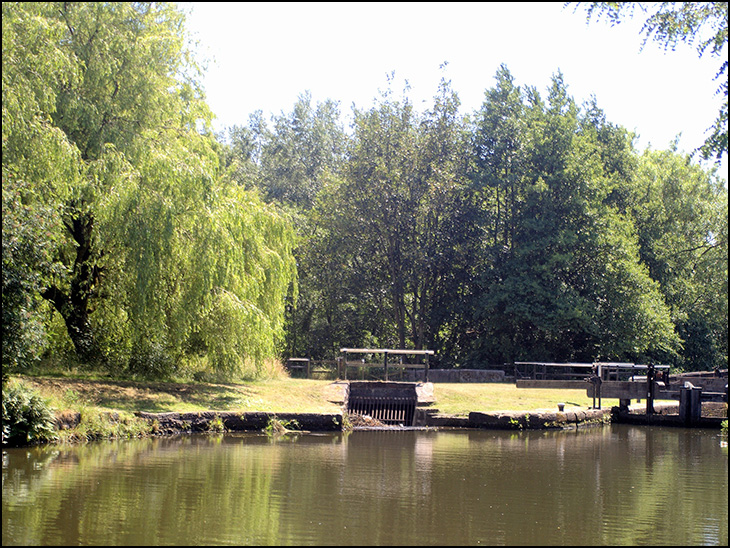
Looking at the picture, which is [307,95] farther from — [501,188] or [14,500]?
[14,500]

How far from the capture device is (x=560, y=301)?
1375 inches

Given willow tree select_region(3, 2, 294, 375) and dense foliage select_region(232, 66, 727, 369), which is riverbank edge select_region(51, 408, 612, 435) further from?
dense foliage select_region(232, 66, 727, 369)

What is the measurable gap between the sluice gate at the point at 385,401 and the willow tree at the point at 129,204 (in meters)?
3.76

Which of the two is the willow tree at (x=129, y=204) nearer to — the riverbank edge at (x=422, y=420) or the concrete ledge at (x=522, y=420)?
the riverbank edge at (x=422, y=420)

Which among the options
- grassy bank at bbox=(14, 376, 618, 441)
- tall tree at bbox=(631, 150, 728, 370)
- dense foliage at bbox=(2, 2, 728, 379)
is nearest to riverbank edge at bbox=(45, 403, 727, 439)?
grassy bank at bbox=(14, 376, 618, 441)

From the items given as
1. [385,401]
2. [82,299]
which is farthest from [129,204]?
[385,401]

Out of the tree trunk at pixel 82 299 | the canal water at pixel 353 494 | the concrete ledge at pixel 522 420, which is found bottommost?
the canal water at pixel 353 494

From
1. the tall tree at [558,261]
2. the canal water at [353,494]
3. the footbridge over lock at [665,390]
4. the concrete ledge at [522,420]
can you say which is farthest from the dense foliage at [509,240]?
the canal water at [353,494]

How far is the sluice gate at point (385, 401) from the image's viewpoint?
74.1 ft

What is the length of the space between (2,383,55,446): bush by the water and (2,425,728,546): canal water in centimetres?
46

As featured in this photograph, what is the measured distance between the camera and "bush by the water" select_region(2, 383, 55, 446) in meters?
14.1

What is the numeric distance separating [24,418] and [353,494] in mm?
6693

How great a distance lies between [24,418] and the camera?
47.0 ft

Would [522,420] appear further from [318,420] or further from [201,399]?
[201,399]
